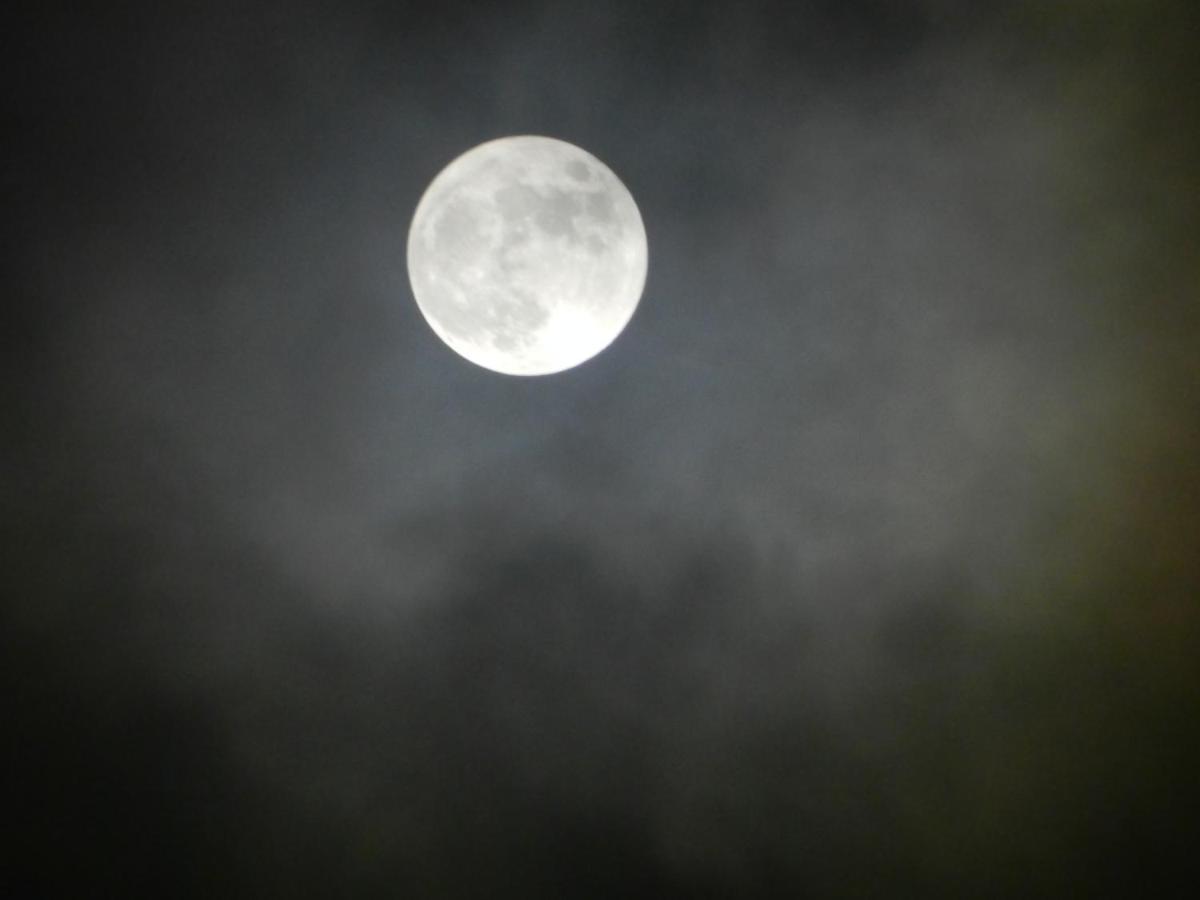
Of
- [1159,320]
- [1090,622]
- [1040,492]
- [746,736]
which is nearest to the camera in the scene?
[1159,320]

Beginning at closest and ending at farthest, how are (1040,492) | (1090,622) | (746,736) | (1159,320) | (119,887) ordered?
(1159,320) < (1040,492) < (1090,622) < (746,736) < (119,887)

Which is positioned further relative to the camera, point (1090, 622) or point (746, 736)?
point (746, 736)

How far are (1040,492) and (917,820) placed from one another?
14.2ft

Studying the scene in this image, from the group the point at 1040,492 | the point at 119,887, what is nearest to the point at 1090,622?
the point at 1040,492

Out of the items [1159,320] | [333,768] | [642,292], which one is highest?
[1159,320]

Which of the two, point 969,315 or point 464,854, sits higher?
point 969,315

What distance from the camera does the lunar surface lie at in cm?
632

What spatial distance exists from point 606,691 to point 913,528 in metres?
3.70

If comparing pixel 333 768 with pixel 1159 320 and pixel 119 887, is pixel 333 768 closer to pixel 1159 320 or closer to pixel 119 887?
pixel 119 887

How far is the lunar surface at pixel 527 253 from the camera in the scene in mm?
6316

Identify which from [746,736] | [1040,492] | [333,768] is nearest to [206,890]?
[333,768]

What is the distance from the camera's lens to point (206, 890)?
973 centimetres

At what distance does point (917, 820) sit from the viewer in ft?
30.6

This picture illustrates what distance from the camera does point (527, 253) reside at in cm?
631
